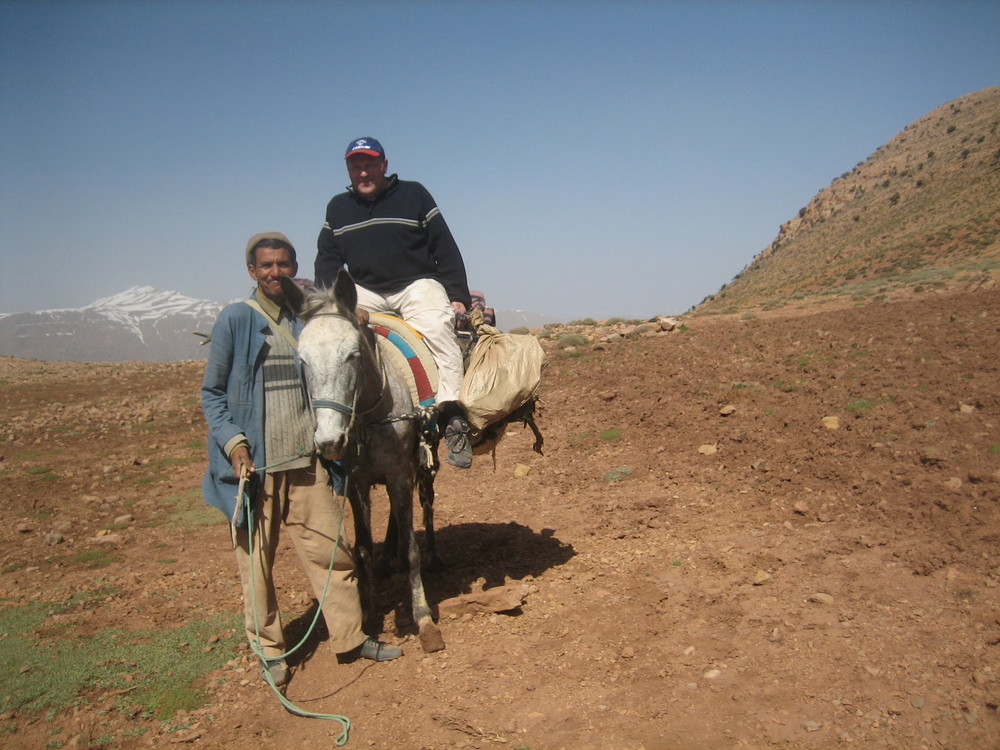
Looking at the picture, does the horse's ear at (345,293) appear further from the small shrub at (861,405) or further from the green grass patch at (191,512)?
the small shrub at (861,405)

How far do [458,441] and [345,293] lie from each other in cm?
150

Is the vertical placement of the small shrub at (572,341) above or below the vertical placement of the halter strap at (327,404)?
below

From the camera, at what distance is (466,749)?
3.34 meters

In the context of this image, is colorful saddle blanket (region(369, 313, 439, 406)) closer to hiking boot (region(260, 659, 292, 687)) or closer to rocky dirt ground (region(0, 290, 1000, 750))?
rocky dirt ground (region(0, 290, 1000, 750))

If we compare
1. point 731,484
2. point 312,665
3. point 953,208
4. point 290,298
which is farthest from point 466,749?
point 953,208

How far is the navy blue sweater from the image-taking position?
15.4ft

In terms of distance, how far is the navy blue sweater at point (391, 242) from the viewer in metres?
4.69

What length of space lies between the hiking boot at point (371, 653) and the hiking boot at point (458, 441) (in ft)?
4.38

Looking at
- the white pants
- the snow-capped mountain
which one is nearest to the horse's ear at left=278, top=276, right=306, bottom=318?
the white pants

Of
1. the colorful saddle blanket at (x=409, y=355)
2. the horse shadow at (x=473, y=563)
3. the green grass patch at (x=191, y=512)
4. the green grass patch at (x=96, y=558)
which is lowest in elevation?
the green grass patch at (x=191, y=512)

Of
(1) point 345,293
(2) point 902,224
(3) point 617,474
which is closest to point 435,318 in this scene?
(1) point 345,293

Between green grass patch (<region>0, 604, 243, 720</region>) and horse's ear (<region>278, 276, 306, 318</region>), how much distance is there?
8.23 feet

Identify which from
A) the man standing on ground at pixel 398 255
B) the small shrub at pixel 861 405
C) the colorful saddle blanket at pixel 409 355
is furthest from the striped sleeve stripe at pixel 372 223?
the small shrub at pixel 861 405

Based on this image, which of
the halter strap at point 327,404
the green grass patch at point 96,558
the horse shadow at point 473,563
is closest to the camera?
the halter strap at point 327,404
